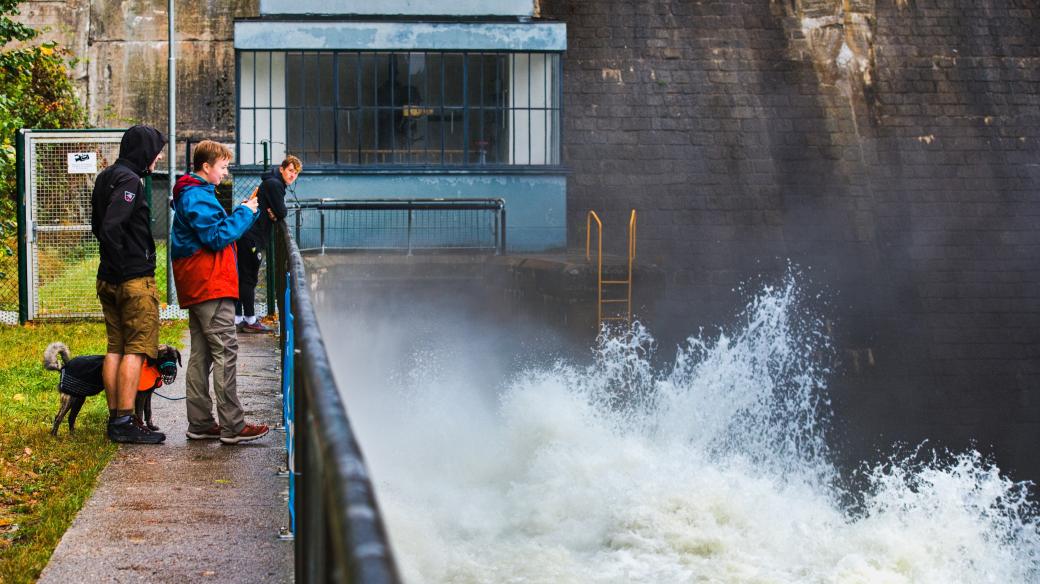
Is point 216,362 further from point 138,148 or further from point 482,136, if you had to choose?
point 482,136

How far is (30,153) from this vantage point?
13672 millimetres

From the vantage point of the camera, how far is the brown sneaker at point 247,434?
7.10m

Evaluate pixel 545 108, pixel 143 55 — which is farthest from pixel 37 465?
pixel 143 55

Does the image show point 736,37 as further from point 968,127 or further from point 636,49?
point 968,127

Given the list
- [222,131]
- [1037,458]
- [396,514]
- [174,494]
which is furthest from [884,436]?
[222,131]

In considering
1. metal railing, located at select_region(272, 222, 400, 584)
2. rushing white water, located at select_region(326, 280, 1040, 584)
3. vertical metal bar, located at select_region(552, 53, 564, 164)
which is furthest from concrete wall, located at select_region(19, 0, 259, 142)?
metal railing, located at select_region(272, 222, 400, 584)

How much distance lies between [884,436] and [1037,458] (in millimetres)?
2680

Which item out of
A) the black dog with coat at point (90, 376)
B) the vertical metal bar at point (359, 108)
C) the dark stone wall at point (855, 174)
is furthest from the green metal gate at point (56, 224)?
the dark stone wall at point (855, 174)

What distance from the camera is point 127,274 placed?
22.6ft

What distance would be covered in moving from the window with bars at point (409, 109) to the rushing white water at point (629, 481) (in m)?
3.80

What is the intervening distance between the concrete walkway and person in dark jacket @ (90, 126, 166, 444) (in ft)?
0.97

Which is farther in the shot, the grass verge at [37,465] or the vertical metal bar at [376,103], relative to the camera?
the vertical metal bar at [376,103]

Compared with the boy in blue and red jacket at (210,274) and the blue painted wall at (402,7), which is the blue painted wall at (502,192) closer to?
the blue painted wall at (402,7)

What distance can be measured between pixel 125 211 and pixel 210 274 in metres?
0.58
